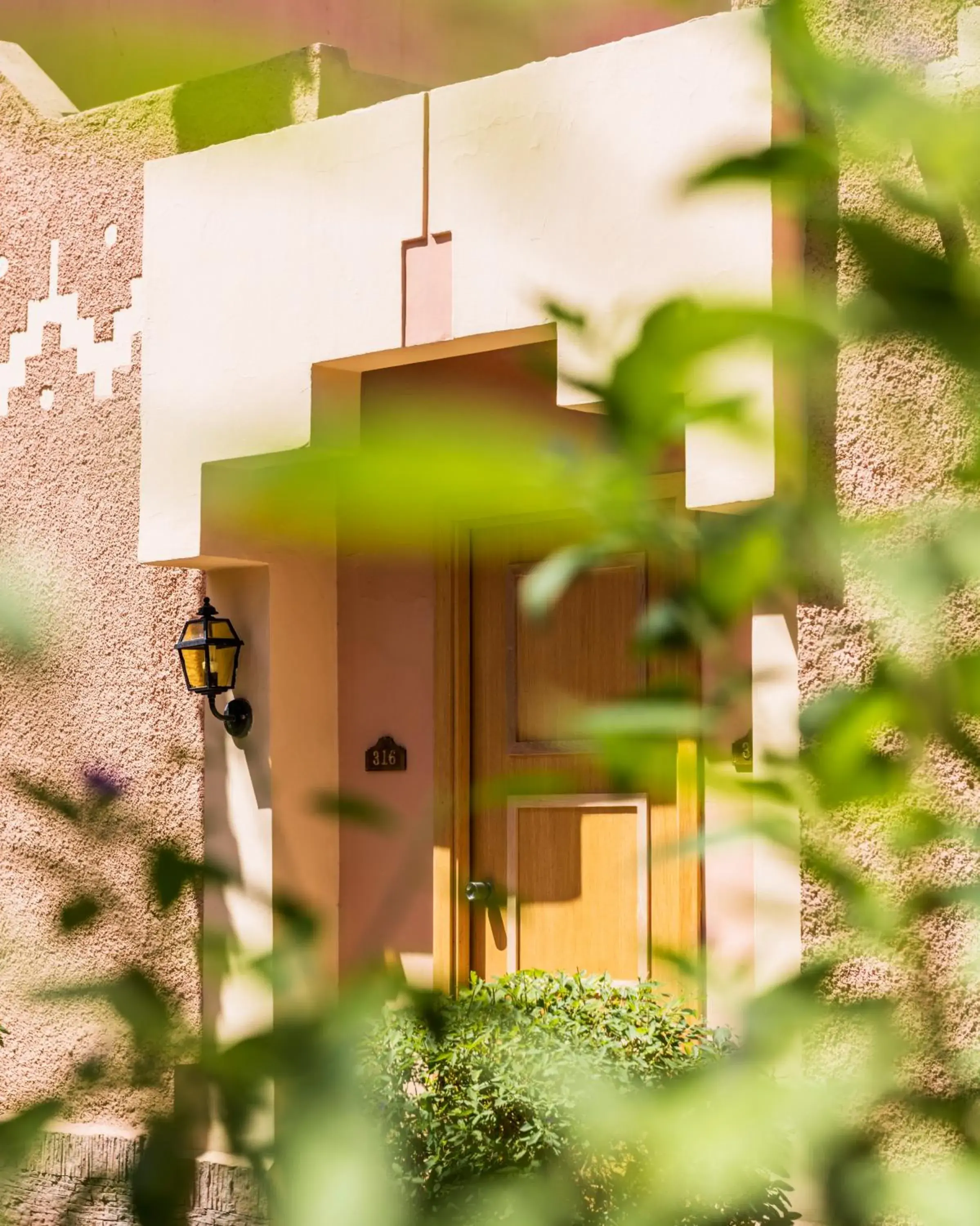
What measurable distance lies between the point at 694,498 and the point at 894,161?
13.4 ft

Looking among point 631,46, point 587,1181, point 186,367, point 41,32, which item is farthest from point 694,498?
point 587,1181

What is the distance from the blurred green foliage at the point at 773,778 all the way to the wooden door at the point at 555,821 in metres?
5.37

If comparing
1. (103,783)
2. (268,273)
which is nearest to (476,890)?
(268,273)

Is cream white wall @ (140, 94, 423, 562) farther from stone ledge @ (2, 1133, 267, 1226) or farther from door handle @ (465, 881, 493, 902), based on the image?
stone ledge @ (2, 1133, 267, 1226)

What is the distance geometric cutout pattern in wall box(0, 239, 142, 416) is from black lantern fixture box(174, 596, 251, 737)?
972 mm

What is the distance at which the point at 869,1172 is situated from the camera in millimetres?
551

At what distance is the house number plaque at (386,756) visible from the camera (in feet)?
22.8

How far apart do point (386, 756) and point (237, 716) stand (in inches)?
21.9

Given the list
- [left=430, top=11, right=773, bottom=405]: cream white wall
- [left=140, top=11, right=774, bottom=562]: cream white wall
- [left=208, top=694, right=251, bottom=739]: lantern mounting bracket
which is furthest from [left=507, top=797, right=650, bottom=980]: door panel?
[left=430, top=11, right=773, bottom=405]: cream white wall

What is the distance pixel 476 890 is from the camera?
657 centimetres

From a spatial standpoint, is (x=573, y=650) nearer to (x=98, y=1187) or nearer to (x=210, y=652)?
(x=210, y=652)

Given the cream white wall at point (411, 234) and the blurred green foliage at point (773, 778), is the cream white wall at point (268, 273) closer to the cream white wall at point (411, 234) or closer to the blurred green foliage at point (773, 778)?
the cream white wall at point (411, 234)

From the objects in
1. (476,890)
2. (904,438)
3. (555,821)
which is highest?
(904,438)

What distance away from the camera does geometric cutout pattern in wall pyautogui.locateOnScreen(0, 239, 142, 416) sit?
713 centimetres
